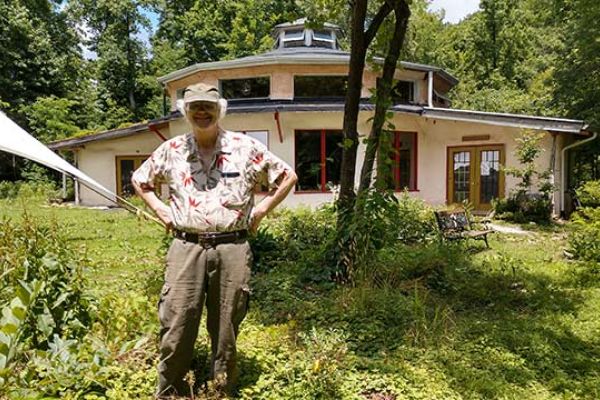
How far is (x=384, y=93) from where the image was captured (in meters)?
5.17

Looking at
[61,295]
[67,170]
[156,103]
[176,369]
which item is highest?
[156,103]

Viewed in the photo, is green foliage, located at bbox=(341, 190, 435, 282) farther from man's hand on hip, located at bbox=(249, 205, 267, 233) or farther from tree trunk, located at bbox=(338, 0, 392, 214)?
man's hand on hip, located at bbox=(249, 205, 267, 233)

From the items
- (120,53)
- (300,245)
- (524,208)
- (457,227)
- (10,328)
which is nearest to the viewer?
(10,328)

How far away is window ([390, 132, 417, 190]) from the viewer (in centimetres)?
1541

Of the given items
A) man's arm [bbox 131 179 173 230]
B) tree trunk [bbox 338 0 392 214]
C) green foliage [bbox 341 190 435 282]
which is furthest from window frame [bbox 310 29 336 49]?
man's arm [bbox 131 179 173 230]

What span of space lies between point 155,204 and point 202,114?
62 centimetres

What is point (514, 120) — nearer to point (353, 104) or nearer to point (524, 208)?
point (524, 208)

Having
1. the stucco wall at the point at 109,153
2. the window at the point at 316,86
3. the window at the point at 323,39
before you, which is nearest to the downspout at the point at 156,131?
the stucco wall at the point at 109,153

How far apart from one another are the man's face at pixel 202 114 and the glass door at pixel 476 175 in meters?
12.9

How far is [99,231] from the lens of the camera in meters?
9.90

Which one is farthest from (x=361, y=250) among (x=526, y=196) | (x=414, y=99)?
(x=414, y=99)

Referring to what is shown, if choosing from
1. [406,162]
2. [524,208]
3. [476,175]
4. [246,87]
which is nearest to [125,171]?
[246,87]

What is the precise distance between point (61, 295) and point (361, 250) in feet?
9.49

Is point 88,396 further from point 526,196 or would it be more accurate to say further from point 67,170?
point 526,196
